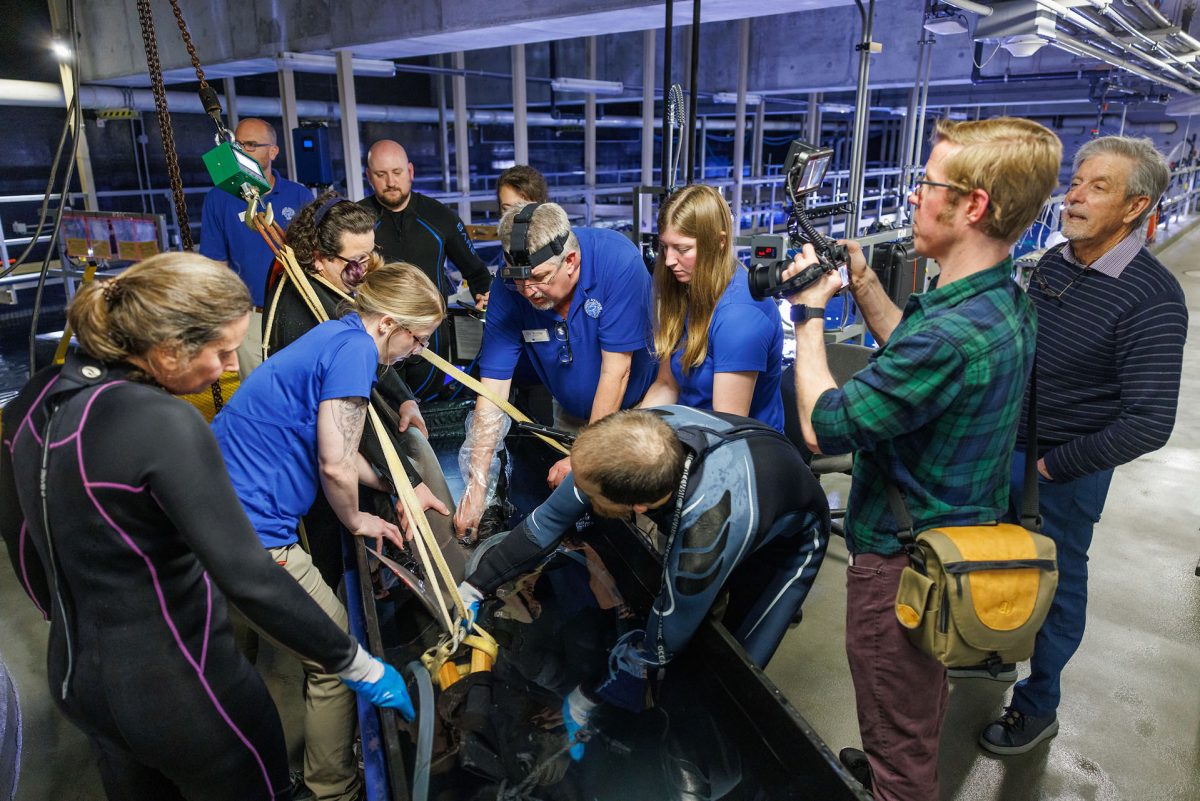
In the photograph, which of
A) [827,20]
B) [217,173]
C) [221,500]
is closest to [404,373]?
[217,173]

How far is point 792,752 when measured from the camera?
0.97 meters

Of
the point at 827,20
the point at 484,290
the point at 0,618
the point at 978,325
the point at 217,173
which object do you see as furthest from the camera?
the point at 827,20

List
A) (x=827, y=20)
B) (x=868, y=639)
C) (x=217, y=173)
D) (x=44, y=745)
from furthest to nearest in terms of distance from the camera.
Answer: (x=827, y=20), (x=44, y=745), (x=217, y=173), (x=868, y=639)

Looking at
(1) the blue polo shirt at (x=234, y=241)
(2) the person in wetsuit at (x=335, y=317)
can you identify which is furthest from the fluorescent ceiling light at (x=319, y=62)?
(2) the person in wetsuit at (x=335, y=317)

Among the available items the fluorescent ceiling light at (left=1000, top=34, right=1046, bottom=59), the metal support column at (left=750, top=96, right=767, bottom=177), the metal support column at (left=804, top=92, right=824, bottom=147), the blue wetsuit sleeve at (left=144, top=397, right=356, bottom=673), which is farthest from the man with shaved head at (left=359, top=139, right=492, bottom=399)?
the metal support column at (left=804, top=92, right=824, bottom=147)

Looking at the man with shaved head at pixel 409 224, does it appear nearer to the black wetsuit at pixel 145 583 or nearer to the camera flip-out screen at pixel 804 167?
the camera flip-out screen at pixel 804 167

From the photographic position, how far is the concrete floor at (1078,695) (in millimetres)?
1747

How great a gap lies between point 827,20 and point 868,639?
624 cm

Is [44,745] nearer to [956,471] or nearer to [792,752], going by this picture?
[792,752]

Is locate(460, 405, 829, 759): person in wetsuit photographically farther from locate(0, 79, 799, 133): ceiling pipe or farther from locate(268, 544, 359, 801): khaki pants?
locate(0, 79, 799, 133): ceiling pipe

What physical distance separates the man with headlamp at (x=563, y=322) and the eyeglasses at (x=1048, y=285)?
0.91m

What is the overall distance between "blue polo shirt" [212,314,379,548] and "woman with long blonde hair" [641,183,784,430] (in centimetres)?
68

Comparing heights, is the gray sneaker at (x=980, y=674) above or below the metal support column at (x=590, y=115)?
below

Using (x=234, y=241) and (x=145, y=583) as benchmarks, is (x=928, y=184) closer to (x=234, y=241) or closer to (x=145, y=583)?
(x=145, y=583)
